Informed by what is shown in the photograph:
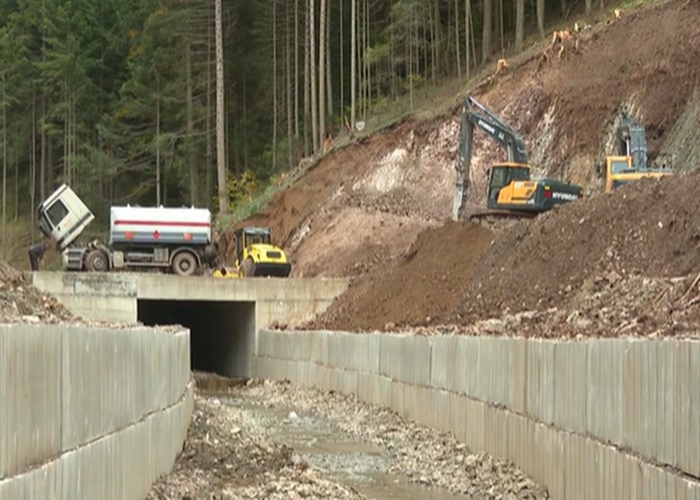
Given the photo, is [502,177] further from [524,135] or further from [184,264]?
[184,264]

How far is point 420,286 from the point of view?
96.7 feet

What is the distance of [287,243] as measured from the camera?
4422 cm

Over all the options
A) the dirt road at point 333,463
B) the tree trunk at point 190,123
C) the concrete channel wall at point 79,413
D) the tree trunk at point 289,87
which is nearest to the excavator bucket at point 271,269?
the dirt road at point 333,463

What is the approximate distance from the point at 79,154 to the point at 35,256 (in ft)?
105

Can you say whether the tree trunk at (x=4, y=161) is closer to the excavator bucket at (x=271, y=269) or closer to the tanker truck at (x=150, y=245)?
the tanker truck at (x=150, y=245)

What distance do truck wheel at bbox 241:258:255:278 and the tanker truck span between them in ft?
4.38

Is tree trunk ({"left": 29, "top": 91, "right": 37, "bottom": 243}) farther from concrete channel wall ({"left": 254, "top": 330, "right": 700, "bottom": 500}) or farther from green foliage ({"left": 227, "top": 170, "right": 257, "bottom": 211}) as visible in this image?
concrete channel wall ({"left": 254, "top": 330, "right": 700, "bottom": 500})

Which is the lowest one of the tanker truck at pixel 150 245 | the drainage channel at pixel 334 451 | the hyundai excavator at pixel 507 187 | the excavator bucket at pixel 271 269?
the drainage channel at pixel 334 451

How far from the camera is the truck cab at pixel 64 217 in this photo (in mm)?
39438

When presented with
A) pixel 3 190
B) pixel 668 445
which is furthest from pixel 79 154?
pixel 668 445

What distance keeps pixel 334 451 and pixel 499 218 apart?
14.9m

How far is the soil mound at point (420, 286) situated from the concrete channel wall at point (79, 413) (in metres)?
16.4

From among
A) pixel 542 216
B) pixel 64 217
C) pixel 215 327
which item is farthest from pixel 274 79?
pixel 542 216

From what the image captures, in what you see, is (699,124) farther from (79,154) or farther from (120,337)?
(79,154)
